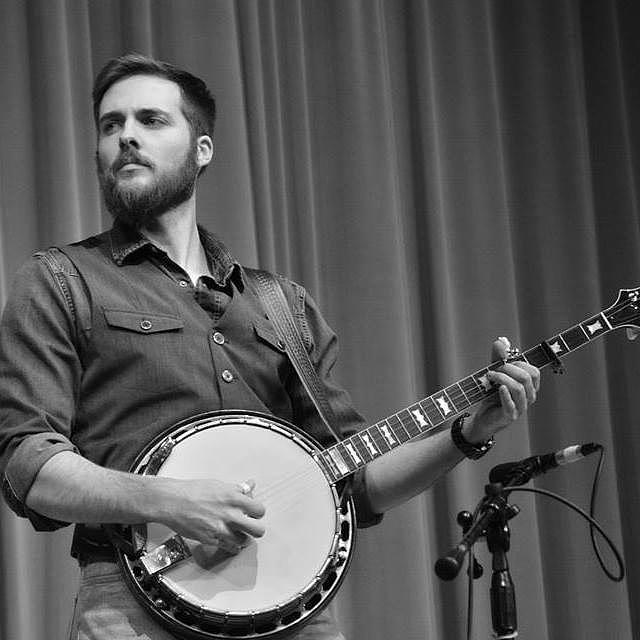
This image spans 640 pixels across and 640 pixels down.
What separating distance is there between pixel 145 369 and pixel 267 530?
Result: 1.29 ft

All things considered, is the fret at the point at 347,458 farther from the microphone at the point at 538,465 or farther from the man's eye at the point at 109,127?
the man's eye at the point at 109,127

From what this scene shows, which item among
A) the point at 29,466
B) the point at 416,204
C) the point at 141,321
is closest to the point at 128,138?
the point at 141,321

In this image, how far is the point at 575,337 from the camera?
2.44m

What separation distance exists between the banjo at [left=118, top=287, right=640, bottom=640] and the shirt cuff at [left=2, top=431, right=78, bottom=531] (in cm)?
15

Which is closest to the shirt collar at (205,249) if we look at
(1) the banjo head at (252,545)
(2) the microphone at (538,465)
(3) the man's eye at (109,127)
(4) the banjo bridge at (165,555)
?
(3) the man's eye at (109,127)

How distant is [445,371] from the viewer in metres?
3.84

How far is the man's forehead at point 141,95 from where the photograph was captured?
2469mm

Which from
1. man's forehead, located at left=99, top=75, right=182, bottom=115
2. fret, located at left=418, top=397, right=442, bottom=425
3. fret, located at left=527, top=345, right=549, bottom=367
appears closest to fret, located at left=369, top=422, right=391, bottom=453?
fret, located at left=418, top=397, right=442, bottom=425

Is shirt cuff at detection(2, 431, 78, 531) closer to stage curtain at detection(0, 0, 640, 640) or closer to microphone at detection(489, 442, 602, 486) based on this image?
microphone at detection(489, 442, 602, 486)

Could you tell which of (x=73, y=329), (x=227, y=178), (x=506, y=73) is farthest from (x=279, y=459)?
(x=506, y=73)

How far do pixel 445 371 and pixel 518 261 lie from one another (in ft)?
2.13

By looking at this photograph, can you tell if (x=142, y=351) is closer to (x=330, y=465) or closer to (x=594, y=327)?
(x=330, y=465)

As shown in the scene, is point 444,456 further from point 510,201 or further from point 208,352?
point 510,201

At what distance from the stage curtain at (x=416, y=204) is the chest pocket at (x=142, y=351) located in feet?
3.59
